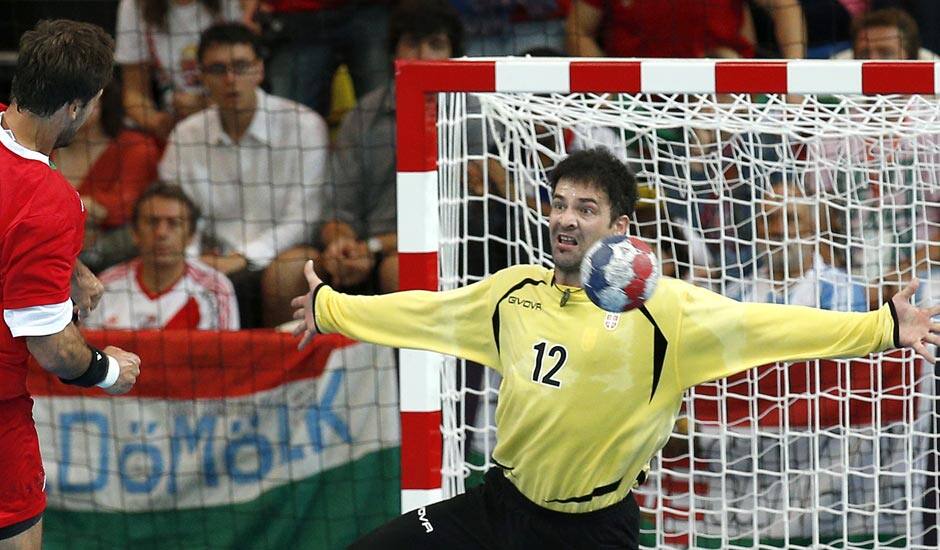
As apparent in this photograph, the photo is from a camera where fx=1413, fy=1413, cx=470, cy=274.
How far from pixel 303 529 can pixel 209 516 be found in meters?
0.46

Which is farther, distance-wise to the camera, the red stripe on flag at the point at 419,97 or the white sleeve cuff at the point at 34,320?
the red stripe on flag at the point at 419,97

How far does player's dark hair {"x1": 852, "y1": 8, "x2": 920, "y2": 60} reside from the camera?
7.03m

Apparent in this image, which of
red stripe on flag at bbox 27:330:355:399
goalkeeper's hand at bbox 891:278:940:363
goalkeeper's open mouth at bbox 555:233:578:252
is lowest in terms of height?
red stripe on flag at bbox 27:330:355:399

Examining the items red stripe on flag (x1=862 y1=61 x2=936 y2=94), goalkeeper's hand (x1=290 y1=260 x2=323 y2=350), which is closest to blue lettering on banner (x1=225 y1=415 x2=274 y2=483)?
goalkeeper's hand (x1=290 y1=260 x2=323 y2=350)

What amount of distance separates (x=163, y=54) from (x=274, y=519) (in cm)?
296

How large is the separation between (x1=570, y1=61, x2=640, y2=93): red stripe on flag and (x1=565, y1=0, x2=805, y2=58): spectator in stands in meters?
2.91

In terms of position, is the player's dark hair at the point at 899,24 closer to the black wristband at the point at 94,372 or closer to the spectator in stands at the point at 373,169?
the spectator in stands at the point at 373,169

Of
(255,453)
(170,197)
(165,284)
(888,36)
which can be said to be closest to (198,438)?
(255,453)

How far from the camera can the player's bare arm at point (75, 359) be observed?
4.11 meters

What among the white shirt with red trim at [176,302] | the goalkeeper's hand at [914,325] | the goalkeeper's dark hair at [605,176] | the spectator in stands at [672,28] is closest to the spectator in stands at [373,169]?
the white shirt with red trim at [176,302]

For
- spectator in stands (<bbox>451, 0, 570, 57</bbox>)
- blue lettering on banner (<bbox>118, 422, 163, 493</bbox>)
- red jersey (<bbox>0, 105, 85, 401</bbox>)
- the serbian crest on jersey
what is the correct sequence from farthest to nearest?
spectator in stands (<bbox>451, 0, 570, 57</bbox>), blue lettering on banner (<bbox>118, 422, 163, 493</bbox>), the serbian crest on jersey, red jersey (<bbox>0, 105, 85, 401</bbox>)

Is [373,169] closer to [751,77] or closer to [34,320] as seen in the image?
[751,77]

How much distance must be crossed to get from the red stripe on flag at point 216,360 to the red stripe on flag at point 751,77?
2.42 metres

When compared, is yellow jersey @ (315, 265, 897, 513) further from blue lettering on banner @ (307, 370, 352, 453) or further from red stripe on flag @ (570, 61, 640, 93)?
blue lettering on banner @ (307, 370, 352, 453)
